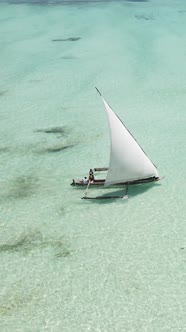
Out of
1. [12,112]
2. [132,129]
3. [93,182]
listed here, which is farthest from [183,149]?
[12,112]

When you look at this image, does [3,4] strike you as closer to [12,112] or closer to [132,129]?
[12,112]

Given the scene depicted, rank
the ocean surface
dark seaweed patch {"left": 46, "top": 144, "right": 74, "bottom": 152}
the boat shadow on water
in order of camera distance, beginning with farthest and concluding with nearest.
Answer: dark seaweed patch {"left": 46, "top": 144, "right": 74, "bottom": 152}, the boat shadow on water, the ocean surface

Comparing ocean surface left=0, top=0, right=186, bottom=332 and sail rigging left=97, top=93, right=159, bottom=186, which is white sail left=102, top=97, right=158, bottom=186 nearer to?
sail rigging left=97, top=93, right=159, bottom=186

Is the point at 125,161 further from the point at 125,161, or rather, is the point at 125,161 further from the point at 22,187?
the point at 22,187

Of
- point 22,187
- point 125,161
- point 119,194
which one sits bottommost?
point 22,187

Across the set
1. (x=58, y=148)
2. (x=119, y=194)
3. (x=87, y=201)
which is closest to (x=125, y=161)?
(x=119, y=194)

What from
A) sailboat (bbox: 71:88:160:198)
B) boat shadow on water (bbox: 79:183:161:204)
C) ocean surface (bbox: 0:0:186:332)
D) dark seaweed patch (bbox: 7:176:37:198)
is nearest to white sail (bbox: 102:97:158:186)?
sailboat (bbox: 71:88:160:198)

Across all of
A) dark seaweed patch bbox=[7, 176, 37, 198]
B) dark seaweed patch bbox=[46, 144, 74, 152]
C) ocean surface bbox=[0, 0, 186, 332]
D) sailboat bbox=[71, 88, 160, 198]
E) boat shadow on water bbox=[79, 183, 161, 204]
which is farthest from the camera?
dark seaweed patch bbox=[46, 144, 74, 152]

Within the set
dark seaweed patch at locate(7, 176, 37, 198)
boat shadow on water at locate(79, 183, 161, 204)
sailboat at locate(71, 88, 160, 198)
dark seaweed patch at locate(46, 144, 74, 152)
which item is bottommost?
dark seaweed patch at locate(46, 144, 74, 152)

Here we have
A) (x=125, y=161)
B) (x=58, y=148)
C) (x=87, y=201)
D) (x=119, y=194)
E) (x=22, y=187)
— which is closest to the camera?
(x=125, y=161)

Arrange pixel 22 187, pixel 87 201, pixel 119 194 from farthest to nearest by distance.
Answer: pixel 22 187 → pixel 119 194 → pixel 87 201
